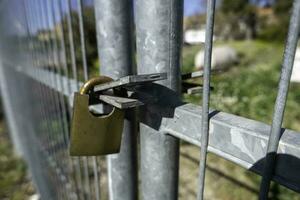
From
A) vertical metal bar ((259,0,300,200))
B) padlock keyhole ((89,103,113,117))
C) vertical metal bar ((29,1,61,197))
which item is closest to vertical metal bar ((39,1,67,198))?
vertical metal bar ((29,1,61,197))

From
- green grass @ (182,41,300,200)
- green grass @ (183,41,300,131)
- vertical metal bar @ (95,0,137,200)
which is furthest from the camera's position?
green grass @ (183,41,300,131)

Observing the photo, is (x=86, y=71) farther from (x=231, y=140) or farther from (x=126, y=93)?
(x=231, y=140)

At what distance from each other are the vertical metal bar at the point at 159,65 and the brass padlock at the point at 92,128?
2.2 inches

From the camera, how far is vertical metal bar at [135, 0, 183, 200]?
0.44 meters

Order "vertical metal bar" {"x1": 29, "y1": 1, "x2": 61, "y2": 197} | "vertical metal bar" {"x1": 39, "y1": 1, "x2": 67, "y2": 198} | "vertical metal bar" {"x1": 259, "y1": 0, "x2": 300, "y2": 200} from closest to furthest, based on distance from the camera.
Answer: "vertical metal bar" {"x1": 259, "y1": 0, "x2": 300, "y2": 200}, "vertical metal bar" {"x1": 39, "y1": 1, "x2": 67, "y2": 198}, "vertical metal bar" {"x1": 29, "y1": 1, "x2": 61, "y2": 197}

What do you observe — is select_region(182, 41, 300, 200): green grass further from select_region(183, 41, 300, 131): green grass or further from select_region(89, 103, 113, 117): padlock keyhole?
select_region(89, 103, 113, 117): padlock keyhole

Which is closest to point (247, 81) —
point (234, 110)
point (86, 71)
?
point (234, 110)

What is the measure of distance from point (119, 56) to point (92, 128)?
162 mm

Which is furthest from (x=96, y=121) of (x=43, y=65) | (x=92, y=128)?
(x=43, y=65)

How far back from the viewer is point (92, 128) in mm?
496

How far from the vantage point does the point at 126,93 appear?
19.8 inches

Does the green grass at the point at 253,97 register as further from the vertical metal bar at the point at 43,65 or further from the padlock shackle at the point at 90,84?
the padlock shackle at the point at 90,84

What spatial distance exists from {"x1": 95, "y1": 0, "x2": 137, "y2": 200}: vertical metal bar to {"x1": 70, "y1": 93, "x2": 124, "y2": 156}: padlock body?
0.09 metres

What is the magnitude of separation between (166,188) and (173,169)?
0.04 meters
